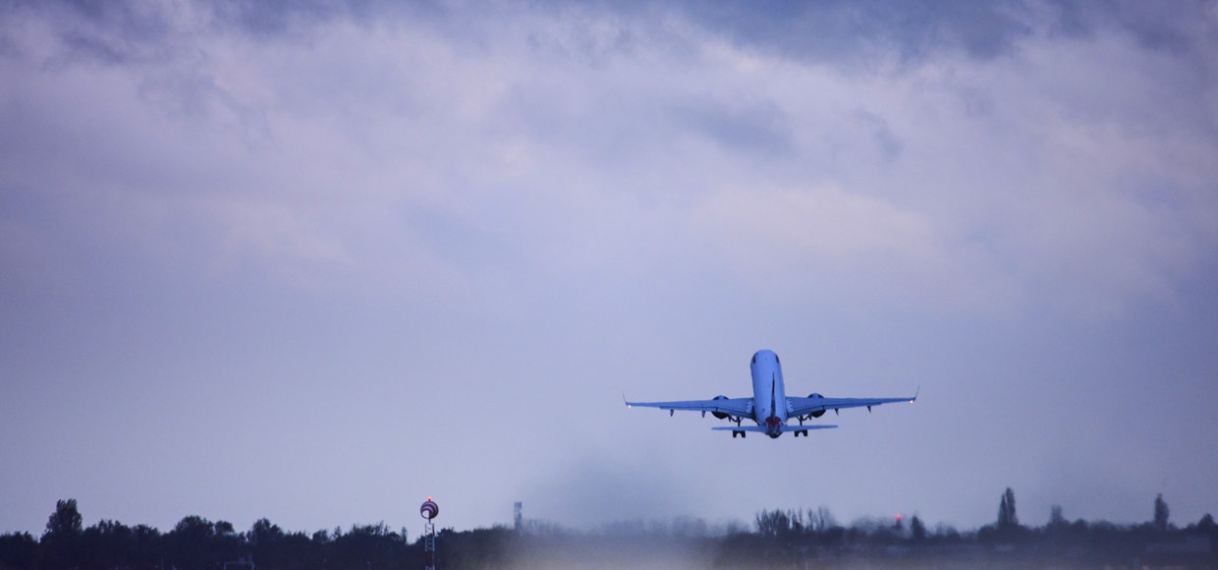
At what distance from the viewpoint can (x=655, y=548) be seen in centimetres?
11000

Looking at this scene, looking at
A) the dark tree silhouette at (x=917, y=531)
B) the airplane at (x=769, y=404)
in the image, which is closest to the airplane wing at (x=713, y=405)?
the airplane at (x=769, y=404)

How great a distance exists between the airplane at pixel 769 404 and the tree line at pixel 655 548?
1235 cm

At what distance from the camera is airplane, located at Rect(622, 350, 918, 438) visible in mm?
120938

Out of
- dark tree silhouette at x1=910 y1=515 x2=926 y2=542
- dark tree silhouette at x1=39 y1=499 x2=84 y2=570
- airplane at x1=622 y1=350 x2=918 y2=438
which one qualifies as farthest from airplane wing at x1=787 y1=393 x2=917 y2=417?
dark tree silhouette at x1=39 y1=499 x2=84 y2=570

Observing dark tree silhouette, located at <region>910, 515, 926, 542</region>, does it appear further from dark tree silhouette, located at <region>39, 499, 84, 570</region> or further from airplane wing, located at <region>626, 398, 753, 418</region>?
dark tree silhouette, located at <region>39, 499, 84, 570</region>

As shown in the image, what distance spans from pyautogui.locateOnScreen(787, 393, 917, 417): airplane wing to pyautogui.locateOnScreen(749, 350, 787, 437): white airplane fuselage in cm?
156

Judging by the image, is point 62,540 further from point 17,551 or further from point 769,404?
point 769,404

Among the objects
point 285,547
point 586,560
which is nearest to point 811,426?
point 586,560

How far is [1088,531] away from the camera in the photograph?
99750 millimetres

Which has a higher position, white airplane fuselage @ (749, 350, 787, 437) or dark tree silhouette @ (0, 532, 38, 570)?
white airplane fuselage @ (749, 350, 787, 437)

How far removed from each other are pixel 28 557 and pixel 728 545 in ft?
202

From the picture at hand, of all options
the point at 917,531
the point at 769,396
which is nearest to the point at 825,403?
the point at 769,396

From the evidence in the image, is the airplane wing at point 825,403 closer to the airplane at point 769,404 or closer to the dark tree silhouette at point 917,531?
the airplane at point 769,404

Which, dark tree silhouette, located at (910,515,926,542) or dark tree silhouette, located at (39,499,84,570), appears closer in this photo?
dark tree silhouette, located at (910,515,926,542)
